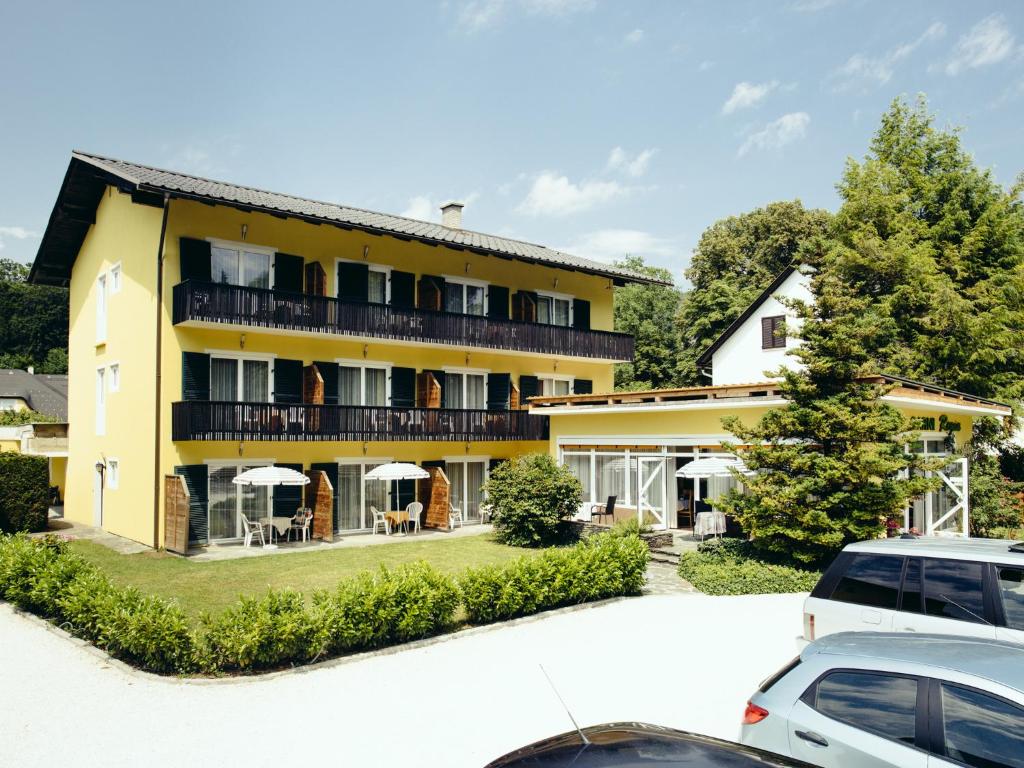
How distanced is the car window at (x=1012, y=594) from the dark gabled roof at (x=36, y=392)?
175 ft

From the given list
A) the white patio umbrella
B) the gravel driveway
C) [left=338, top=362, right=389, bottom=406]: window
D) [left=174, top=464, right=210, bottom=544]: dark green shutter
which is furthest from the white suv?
[left=338, top=362, right=389, bottom=406]: window

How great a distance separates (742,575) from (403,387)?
13.1 meters

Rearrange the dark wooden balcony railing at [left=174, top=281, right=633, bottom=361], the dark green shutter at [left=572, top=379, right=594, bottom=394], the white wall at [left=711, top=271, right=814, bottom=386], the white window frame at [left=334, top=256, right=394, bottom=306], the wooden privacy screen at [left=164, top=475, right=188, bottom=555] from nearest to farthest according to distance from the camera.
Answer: the wooden privacy screen at [left=164, top=475, right=188, bottom=555], the dark wooden balcony railing at [left=174, top=281, right=633, bottom=361], the white window frame at [left=334, top=256, right=394, bottom=306], the dark green shutter at [left=572, top=379, right=594, bottom=394], the white wall at [left=711, top=271, right=814, bottom=386]

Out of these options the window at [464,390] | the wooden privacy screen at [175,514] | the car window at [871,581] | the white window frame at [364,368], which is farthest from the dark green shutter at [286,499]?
the car window at [871,581]

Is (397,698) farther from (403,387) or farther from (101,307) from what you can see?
(101,307)

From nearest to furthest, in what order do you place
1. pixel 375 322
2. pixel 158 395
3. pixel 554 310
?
pixel 158 395
pixel 375 322
pixel 554 310

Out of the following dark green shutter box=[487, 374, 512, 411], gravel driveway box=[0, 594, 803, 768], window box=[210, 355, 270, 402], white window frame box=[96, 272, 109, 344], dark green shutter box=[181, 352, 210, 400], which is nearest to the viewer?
gravel driveway box=[0, 594, 803, 768]

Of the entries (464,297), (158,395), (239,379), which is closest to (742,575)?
(239,379)

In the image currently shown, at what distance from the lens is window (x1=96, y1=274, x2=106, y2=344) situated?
78.1ft

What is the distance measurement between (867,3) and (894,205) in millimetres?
11767

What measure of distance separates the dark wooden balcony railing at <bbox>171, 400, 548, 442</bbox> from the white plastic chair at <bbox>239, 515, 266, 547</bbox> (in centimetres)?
232

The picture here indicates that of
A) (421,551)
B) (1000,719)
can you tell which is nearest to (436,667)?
(1000,719)

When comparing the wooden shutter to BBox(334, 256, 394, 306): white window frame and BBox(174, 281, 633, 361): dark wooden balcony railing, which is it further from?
BBox(334, 256, 394, 306): white window frame

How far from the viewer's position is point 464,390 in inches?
1016
